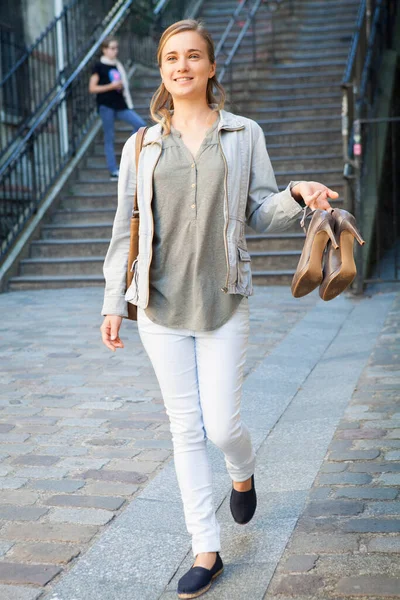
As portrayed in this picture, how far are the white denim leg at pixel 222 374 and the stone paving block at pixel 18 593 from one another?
0.75 m

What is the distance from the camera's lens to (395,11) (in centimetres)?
1571

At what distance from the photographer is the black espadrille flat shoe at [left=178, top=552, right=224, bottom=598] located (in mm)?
2734

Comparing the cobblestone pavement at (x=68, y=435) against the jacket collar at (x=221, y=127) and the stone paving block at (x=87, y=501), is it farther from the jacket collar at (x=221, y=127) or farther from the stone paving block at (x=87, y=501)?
the jacket collar at (x=221, y=127)

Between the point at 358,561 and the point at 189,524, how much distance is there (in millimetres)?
585

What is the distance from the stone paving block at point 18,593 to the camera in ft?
9.08

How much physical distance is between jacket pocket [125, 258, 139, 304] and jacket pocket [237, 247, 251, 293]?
1.14 feet

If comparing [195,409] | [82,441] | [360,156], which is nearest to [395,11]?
[360,156]

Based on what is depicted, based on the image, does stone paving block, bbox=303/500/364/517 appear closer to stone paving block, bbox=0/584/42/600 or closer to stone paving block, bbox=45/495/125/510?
stone paving block, bbox=45/495/125/510

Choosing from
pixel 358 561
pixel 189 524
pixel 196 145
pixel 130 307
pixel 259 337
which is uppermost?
pixel 196 145

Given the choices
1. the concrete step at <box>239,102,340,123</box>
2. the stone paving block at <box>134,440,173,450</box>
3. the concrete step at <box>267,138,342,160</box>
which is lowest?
the stone paving block at <box>134,440,173,450</box>

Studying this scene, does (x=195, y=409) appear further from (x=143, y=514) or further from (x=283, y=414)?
(x=283, y=414)

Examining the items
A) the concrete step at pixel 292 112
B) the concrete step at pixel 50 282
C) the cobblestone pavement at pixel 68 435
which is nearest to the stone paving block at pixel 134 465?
the cobblestone pavement at pixel 68 435

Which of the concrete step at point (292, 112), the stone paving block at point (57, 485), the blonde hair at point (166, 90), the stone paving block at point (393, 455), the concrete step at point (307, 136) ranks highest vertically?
the blonde hair at point (166, 90)

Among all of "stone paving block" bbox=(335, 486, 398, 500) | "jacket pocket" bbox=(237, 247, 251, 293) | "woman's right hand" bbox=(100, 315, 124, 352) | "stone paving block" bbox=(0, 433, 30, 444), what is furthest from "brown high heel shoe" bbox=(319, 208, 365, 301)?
"stone paving block" bbox=(0, 433, 30, 444)
